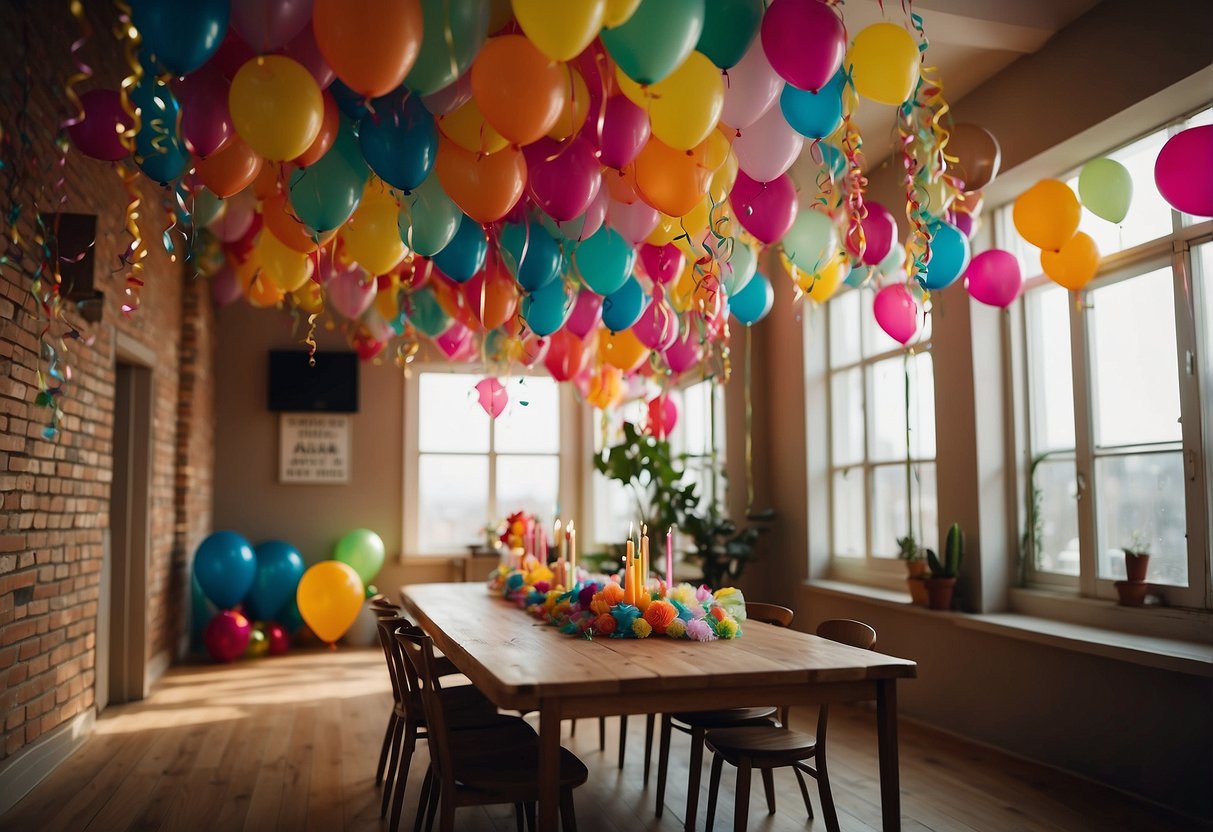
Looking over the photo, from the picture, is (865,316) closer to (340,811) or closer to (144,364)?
(340,811)

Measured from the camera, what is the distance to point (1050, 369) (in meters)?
→ 4.50

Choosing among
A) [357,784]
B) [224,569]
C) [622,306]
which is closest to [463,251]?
[622,306]

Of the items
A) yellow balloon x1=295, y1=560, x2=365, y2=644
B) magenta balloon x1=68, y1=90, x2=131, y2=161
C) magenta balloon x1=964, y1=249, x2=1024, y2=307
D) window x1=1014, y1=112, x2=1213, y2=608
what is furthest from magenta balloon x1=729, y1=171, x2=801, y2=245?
yellow balloon x1=295, y1=560, x2=365, y2=644

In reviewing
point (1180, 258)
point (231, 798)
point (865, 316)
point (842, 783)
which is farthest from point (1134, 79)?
point (231, 798)

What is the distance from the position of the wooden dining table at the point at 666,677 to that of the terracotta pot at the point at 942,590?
168cm

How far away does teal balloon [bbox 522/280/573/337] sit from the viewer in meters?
3.80

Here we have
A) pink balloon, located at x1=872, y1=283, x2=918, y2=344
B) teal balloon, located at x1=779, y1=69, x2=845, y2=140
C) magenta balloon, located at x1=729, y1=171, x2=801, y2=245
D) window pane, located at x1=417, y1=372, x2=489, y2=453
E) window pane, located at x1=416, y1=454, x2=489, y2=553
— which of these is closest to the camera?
teal balloon, located at x1=779, y1=69, x2=845, y2=140

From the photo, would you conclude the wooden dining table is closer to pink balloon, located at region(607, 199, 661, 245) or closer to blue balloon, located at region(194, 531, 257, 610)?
pink balloon, located at region(607, 199, 661, 245)

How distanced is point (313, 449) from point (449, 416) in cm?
116

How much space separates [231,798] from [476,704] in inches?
40.5

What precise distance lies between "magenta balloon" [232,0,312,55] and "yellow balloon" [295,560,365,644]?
15.9ft

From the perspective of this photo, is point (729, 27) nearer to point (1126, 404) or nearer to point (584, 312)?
point (584, 312)

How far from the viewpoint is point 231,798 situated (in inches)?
146

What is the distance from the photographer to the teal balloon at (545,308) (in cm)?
380
